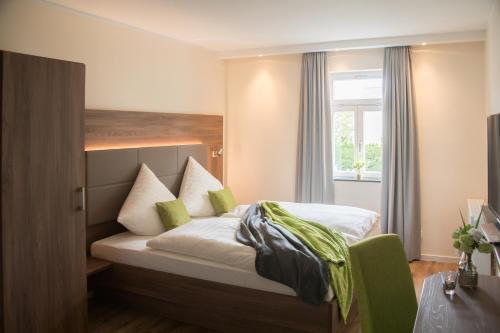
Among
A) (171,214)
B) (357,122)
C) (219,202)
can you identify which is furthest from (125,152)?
(357,122)

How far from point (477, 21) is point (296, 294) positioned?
335cm

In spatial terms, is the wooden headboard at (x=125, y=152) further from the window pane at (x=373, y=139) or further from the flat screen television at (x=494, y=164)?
the flat screen television at (x=494, y=164)

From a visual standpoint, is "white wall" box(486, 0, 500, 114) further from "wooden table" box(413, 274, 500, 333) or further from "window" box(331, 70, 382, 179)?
"wooden table" box(413, 274, 500, 333)

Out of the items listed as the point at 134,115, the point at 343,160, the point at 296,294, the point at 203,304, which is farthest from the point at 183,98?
the point at 296,294

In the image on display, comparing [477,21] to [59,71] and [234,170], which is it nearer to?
[234,170]

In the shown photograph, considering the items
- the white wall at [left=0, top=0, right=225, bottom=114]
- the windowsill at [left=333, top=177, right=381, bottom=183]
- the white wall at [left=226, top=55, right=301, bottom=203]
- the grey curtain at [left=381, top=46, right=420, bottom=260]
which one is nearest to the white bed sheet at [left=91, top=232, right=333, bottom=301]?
the white wall at [left=0, top=0, right=225, bottom=114]

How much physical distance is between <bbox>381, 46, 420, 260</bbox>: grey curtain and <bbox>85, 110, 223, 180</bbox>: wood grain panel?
7.33 ft

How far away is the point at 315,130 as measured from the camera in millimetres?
5520

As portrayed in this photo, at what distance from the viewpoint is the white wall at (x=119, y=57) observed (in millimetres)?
3330

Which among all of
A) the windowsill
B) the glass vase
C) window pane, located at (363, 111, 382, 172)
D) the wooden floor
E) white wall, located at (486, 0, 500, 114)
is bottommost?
the wooden floor

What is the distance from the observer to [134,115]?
4.34m

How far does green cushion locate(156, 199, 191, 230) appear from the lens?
13.3 ft

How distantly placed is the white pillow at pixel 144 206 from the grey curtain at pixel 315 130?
2086mm

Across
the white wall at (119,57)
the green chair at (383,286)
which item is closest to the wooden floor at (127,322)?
the green chair at (383,286)
